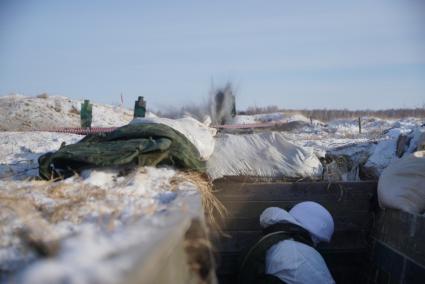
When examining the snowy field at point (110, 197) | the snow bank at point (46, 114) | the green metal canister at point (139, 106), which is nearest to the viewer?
the snowy field at point (110, 197)

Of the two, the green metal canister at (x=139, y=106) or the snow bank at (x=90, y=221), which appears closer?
the snow bank at (x=90, y=221)

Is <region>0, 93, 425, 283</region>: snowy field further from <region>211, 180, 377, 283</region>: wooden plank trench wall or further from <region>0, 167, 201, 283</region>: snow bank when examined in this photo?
<region>211, 180, 377, 283</region>: wooden plank trench wall

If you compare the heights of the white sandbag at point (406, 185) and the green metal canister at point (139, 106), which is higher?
the green metal canister at point (139, 106)

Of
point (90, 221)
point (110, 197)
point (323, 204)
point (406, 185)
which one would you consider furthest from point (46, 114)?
point (90, 221)

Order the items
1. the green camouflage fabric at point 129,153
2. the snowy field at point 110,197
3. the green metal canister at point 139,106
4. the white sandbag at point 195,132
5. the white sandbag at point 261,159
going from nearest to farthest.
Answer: the snowy field at point 110,197, the green camouflage fabric at point 129,153, the white sandbag at point 195,132, the white sandbag at point 261,159, the green metal canister at point 139,106

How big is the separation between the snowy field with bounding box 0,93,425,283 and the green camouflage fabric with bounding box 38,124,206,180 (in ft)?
0.50

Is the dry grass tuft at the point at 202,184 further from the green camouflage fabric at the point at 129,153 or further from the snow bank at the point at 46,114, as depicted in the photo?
the snow bank at the point at 46,114

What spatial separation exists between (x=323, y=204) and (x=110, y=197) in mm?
3513

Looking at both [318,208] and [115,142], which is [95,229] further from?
[318,208]

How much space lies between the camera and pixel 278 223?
16.5ft

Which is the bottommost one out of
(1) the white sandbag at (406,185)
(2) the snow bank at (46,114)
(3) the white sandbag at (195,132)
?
(2) the snow bank at (46,114)

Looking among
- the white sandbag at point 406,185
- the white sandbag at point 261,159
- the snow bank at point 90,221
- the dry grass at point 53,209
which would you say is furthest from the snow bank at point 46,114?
the dry grass at point 53,209

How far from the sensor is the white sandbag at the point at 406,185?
5.02 m

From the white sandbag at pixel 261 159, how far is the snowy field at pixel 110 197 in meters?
0.01
